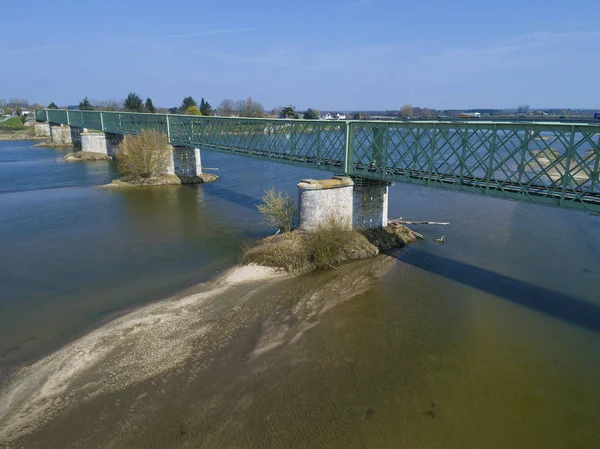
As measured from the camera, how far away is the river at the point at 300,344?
13039 millimetres

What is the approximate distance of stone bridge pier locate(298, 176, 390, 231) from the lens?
87.1 ft

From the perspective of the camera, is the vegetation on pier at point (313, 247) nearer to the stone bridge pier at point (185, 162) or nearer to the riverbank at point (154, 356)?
the riverbank at point (154, 356)

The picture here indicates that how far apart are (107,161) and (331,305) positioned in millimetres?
66255

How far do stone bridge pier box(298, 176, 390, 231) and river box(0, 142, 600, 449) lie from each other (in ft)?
11.4

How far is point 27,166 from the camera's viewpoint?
66938 millimetres

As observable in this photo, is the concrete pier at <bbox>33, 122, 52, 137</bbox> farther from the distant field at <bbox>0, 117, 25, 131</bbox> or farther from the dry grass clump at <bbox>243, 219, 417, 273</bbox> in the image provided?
the dry grass clump at <bbox>243, 219, 417, 273</bbox>

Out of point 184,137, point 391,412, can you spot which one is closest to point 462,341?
point 391,412

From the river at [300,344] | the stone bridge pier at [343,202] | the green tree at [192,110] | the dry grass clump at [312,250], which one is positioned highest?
the green tree at [192,110]

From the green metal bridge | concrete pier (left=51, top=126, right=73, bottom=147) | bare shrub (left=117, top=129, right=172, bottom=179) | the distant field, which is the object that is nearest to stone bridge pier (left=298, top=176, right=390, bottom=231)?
the green metal bridge

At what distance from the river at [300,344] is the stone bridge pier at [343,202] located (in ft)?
11.4

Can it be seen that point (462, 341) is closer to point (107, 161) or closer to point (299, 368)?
point (299, 368)

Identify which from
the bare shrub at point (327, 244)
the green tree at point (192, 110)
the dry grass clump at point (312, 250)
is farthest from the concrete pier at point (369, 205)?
the green tree at point (192, 110)

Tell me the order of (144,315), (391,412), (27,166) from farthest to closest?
(27,166) < (144,315) < (391,412)

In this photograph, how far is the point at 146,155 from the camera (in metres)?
50.0
